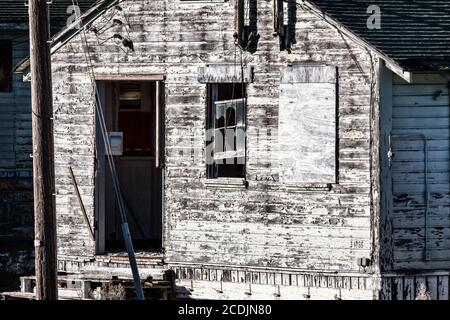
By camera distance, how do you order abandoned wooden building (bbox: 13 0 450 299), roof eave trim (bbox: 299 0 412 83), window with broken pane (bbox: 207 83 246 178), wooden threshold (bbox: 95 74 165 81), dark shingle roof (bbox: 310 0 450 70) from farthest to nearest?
wooden threshold (bbox: 95 74 165 81) < window with broken pane (bbox: 207 83 246 178) < abandoned wooden building (bbox: 13 0 450 299) < dark shingle roof (bbox: 310 0 450 70) < roof eave trim (bbox: 299 0 412 83)

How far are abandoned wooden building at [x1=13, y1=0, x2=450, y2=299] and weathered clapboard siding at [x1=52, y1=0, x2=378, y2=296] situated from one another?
22 millimetres

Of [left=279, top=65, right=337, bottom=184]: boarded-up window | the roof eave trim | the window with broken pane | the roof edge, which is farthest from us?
the roof edge

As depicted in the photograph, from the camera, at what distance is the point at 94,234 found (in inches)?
886

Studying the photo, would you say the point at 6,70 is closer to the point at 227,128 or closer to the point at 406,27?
the point at 227,128

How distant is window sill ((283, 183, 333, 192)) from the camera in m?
20.7

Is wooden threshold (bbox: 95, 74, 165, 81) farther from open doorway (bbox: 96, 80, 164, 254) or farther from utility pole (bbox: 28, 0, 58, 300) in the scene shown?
utility pole (bbox: 28, 0, 58, 300)

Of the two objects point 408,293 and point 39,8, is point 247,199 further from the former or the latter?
point 39,8

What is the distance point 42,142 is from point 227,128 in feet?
15.5

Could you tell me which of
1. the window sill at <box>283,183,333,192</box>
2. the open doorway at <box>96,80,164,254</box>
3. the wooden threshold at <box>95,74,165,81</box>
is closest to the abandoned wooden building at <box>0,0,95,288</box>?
the open doorway at <box>96,80,164,254</box>

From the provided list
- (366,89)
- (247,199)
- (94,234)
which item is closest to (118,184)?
(94,234)

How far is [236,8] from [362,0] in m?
2.07

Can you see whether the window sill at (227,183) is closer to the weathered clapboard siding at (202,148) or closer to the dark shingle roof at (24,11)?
the weathered clapboard siding at (202,148)

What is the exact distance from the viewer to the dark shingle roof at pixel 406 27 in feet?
66.8

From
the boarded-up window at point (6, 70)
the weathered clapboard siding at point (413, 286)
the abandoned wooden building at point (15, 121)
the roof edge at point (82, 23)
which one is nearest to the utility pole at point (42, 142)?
the roof edge at point (82, 23)
